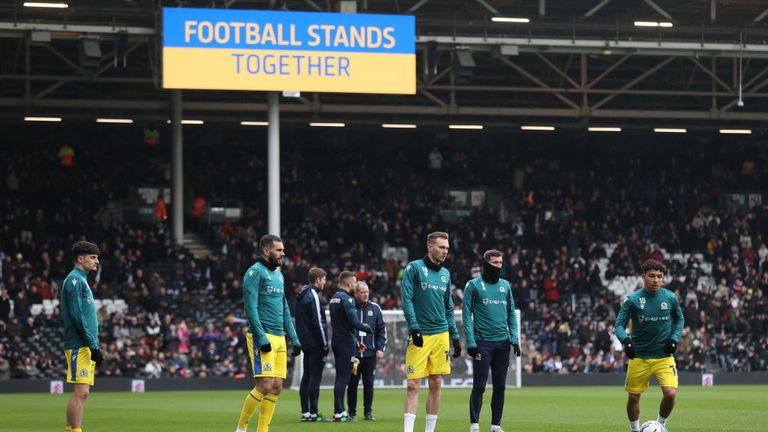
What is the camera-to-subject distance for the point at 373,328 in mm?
18344

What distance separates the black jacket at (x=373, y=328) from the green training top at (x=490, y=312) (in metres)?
3.70

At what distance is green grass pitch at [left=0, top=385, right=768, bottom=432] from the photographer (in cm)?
1678

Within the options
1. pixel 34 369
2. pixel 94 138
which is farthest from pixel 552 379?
pixel 94 138

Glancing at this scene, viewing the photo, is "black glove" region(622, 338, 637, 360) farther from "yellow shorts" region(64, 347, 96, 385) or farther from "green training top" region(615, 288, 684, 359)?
"yellow shorts" region(64, 347, 96, 385)

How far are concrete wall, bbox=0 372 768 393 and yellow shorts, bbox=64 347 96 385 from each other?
60.6 ft

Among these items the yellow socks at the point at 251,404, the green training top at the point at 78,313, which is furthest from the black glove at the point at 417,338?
the green training top at the point at 78,313

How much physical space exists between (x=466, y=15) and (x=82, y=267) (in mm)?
23766

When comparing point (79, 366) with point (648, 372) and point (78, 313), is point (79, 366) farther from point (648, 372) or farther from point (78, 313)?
point (648, 372)

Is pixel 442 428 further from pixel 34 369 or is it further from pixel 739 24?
pixel 739 24

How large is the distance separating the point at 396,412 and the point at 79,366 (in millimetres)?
7967

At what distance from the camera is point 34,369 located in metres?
31.8

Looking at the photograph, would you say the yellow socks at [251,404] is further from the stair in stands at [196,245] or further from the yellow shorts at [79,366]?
the stair in stands at [196,245]

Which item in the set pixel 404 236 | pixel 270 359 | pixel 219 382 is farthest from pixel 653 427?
pixel 404 236

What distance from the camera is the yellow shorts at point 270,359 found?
12859 millimetres
